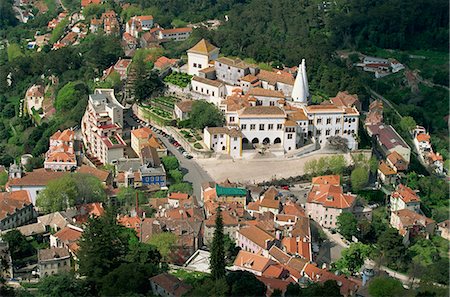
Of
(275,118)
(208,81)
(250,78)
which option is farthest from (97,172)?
(250,78)

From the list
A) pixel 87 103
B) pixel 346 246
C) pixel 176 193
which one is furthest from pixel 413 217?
pixel 87 103

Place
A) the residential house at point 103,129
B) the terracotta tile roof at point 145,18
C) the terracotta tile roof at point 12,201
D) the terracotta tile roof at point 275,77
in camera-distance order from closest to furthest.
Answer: the terracotta tile roof at point 12,201 → the residential house at point 103,129 → the terracotta tile roof at point 275,77 → the terracotta tile roof at point 145,18

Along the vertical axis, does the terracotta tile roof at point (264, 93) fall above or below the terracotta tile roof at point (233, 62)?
below

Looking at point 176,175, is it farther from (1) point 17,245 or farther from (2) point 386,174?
(2) point 386,174

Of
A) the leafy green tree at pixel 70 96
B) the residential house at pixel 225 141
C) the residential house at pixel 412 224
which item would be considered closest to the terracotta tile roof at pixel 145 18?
the leafy green tree at pixel 70 96

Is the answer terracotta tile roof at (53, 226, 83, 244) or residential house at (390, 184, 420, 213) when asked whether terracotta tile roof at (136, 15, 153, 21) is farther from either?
Result: terracotta tile roof at (53, 226, 83, 244)

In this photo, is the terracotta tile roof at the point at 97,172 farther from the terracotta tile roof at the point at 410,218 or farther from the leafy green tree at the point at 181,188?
the terracotta tile roof at the point at 410,218
